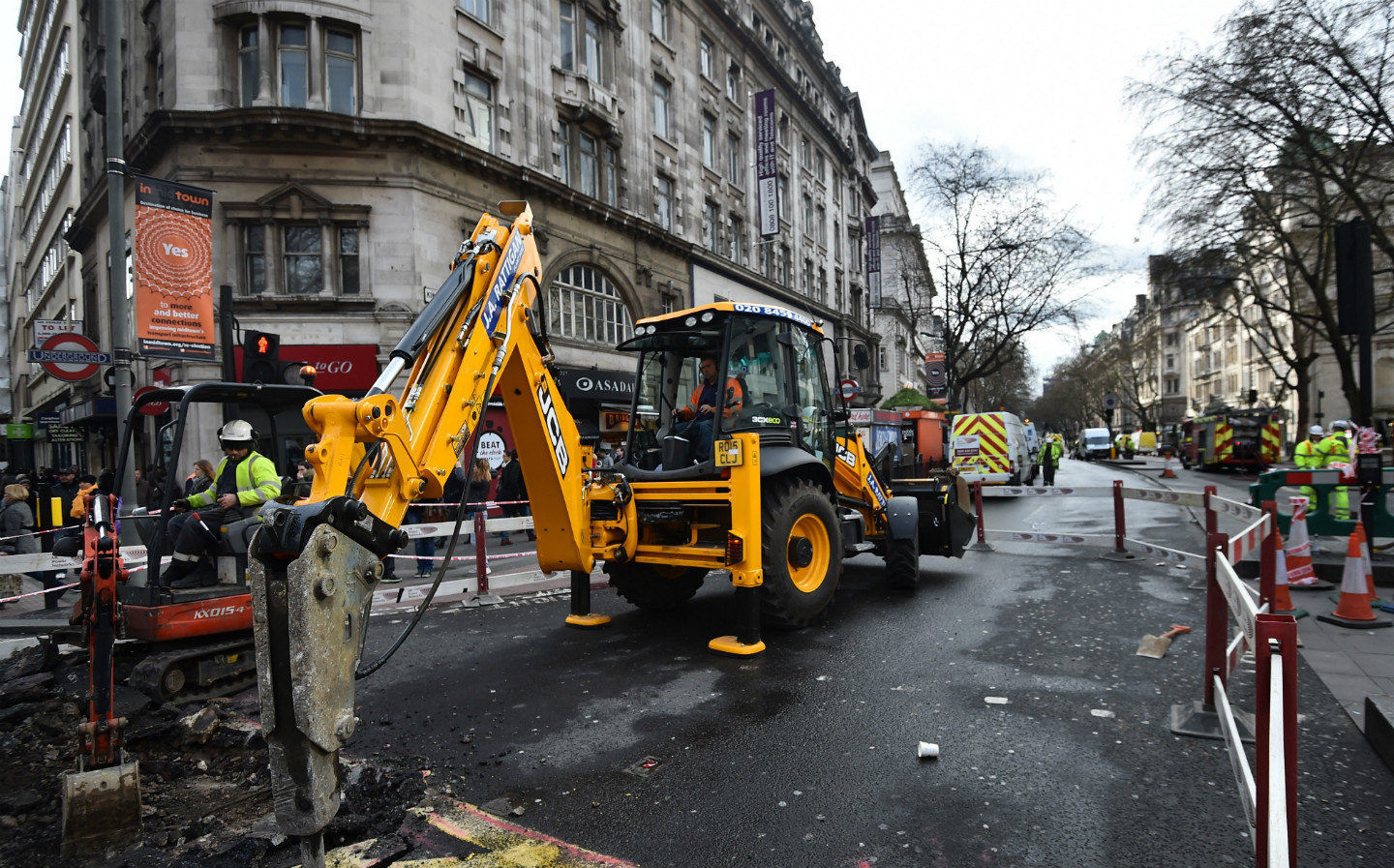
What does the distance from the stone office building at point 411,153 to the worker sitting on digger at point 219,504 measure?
11.6 m

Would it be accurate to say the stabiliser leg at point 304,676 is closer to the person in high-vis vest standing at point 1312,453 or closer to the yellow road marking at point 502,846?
the yellow road marking at point 502,846

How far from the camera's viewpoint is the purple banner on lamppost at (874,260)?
48375mm

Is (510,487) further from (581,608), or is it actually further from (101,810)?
(101,810)

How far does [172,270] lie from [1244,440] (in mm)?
35668

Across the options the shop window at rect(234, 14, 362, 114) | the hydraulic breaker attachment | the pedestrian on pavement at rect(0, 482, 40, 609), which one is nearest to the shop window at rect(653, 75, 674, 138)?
the shop window at rect(234, 14, 362, 114)

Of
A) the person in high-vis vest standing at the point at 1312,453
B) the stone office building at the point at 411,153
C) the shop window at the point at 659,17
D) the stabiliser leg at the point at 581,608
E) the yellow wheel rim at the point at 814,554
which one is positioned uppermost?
the shop window at the point at 659,17

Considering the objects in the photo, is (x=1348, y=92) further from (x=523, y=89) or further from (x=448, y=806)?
(x=448, y=806)

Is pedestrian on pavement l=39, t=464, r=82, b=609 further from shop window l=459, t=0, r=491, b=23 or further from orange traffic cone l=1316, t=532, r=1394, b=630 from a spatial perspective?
orange traffic cone l=1316, t=532, r=1394, b=630

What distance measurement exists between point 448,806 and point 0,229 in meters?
81.6

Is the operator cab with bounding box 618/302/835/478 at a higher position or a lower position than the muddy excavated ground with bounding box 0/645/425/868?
higher

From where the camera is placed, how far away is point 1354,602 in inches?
262

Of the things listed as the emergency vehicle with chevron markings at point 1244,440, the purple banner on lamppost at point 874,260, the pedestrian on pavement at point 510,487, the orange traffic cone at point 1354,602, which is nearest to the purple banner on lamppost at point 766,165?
the purple banner on lamppost at point 874,260

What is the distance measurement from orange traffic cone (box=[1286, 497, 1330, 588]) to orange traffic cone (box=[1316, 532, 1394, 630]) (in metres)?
1.15

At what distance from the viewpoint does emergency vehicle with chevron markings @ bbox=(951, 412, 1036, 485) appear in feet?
75.6
